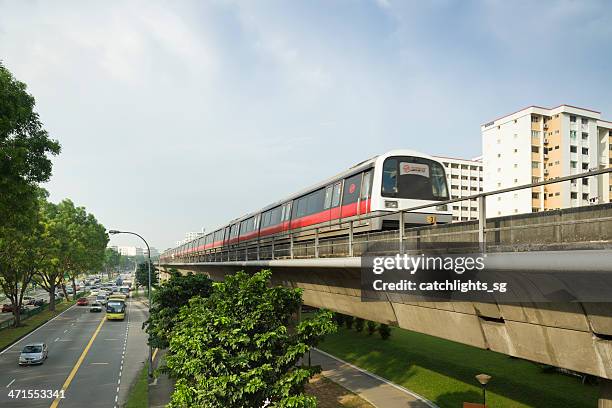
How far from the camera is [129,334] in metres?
39.9

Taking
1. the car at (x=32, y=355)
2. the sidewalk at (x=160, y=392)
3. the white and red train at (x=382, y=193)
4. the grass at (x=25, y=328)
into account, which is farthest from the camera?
the grass at (x=25, y=328)

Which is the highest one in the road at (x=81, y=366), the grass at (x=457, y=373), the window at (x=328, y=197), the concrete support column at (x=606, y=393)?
the window at (x=328, y=197)

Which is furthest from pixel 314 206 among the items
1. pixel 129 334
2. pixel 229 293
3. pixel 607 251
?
pixel 129 334

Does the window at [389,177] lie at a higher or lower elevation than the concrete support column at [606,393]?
higher

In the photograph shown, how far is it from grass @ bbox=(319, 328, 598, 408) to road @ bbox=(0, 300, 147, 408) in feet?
43.8

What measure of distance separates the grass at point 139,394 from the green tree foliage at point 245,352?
10580mm

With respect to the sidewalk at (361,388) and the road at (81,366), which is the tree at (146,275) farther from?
the sidewalk at (361,388)

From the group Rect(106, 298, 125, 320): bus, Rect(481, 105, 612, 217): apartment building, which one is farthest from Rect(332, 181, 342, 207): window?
Rect(481, 105, 612, 217): apartment building

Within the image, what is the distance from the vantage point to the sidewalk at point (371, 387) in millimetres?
17844

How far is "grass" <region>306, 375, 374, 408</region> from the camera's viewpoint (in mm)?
18000

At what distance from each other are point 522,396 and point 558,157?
2202 inches

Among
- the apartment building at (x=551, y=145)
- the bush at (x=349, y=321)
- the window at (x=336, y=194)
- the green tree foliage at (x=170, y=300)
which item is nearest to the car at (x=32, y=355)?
the green tree foliage at (x=170, y=300)

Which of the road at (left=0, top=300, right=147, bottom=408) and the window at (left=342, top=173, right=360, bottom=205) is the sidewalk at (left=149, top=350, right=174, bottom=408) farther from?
the window at (left=342, top=173, right=360, bottom=205)

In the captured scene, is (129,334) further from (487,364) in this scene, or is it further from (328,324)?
(328,324)
